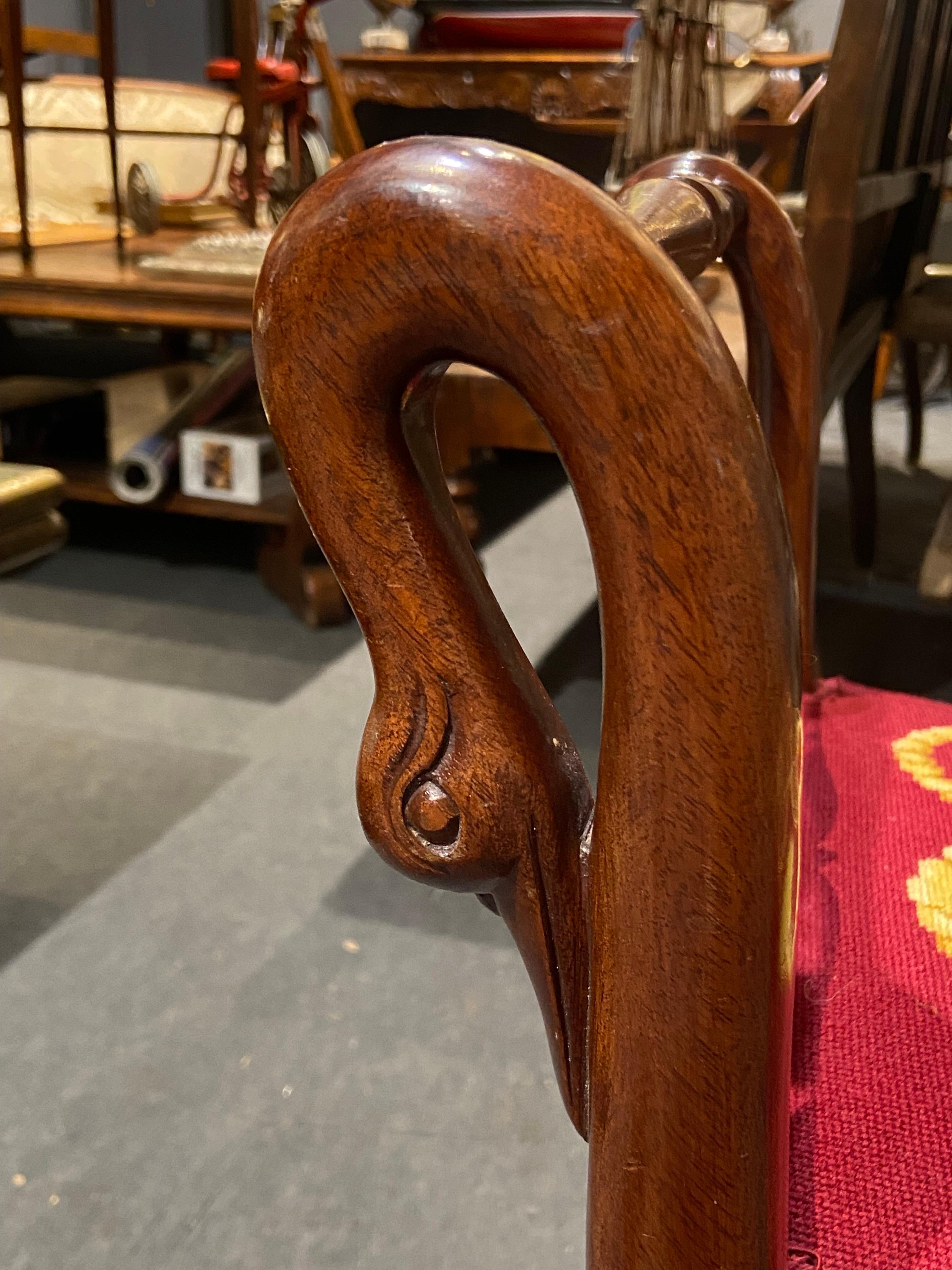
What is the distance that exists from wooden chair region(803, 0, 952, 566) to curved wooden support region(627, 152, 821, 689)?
0.56 m

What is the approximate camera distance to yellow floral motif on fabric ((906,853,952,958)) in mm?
466

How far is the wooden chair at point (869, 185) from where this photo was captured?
104 cm

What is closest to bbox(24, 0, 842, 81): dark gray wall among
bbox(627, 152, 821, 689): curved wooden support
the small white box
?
the small white box

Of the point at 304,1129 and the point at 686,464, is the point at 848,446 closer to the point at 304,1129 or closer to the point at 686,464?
the point at 304,1129

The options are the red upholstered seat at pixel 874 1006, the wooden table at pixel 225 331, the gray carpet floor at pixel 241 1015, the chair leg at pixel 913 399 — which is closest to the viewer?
the red upholstered seat at pixel 874 1006

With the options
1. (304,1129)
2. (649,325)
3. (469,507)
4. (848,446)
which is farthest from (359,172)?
(848,446)

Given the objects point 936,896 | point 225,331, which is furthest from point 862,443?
point 936,896

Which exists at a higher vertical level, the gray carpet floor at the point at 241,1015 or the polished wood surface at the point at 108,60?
the polished wood surface at the point at 108,60

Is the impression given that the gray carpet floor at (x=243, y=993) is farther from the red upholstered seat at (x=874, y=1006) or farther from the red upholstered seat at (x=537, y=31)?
the red upholstered seat at (x=537, y=31)

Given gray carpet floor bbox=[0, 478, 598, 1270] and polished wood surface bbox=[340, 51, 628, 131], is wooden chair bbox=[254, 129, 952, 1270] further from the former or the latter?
polished wood surface bbox=[340, 51, 628, 131]

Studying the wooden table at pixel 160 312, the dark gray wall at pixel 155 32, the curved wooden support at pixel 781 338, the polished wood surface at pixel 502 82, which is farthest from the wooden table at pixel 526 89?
the dark gray wall at pixel 155 32

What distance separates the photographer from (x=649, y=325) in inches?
8.1

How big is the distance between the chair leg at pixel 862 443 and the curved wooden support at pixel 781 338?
1.28 metres

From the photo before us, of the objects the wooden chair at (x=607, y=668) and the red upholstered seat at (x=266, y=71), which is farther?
the red upholstered seat at (x=266, y=71)
